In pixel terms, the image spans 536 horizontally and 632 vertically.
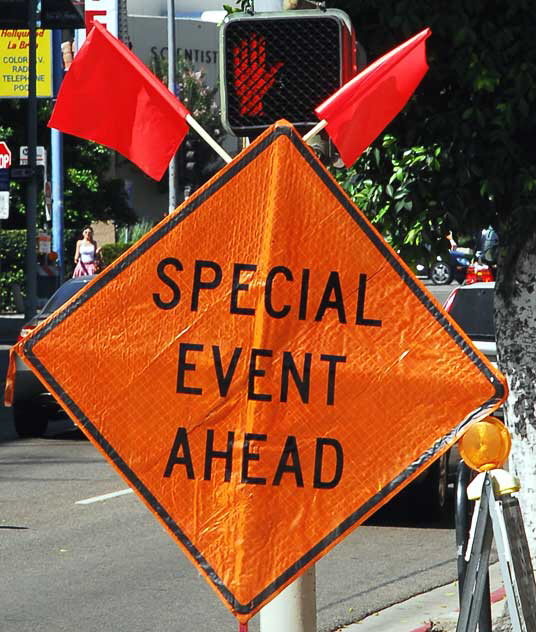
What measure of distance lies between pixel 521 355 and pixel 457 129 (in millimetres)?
1178

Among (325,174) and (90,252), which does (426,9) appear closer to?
(325,174)

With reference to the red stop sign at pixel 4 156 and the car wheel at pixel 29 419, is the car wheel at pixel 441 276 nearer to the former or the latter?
the red stop sign at pixel 4 156

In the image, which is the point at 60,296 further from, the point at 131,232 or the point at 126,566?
the point at 131,232

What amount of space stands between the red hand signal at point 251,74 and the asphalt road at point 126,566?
10.9 feet

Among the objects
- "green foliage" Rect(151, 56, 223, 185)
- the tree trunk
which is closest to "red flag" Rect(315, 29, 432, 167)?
the tree trunk

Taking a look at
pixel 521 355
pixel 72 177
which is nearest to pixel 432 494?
pixel 521 355

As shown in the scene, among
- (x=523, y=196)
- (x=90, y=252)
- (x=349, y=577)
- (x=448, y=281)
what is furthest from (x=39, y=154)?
(x=523, y=196)

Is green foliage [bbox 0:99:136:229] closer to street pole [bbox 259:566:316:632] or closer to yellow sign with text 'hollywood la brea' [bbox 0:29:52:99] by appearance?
yellow sign with text 'hollywood la brea' [bbox 0:29:52:99]

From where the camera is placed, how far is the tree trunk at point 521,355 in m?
6.24

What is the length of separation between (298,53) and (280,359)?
128 centimetres

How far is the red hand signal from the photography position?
474 centimetres

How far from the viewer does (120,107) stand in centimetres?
412

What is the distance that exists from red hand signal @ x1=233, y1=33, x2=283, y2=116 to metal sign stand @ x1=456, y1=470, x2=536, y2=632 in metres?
1.49

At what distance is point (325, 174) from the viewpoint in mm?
3934
